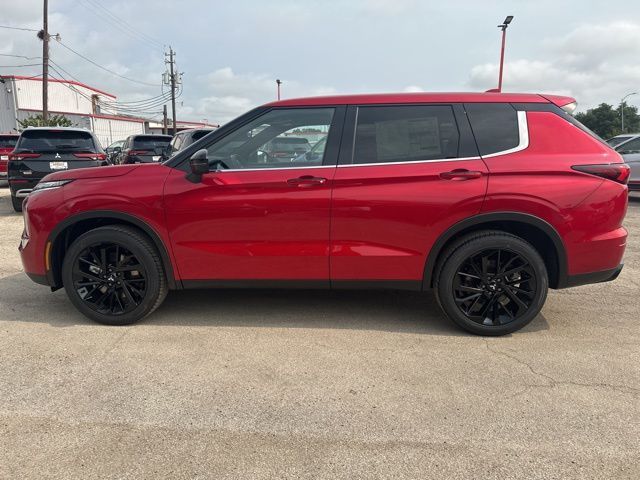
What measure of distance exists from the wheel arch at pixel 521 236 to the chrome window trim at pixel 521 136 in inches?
17.7

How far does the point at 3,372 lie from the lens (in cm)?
306

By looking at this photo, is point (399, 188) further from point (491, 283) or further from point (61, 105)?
point (61, 105)

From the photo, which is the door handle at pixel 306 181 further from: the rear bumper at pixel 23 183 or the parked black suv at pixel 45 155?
the rear bumper at pixel 23 183

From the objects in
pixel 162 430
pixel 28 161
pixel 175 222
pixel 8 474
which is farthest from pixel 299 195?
pixel 28 161

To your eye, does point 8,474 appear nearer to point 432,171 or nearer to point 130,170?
point 130,170

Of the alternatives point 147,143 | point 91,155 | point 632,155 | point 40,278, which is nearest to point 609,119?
point 632,155

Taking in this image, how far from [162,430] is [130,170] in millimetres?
2144

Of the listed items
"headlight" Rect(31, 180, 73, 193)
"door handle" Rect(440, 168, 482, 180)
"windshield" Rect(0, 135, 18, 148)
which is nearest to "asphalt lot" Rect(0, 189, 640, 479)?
"headlight" Rect(31, 180, 73, 193)

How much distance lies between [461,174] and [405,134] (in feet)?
1.73

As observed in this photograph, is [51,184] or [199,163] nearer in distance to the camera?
[199,163]

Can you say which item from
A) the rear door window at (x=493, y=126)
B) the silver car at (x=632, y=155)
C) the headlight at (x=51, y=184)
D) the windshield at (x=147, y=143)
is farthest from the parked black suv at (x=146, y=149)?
the silver car at (x=632, y=155)

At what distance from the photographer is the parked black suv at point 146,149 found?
42.5 ft

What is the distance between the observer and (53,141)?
8938 millimetres

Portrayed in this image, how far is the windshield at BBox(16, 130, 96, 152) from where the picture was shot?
28.9 feet
